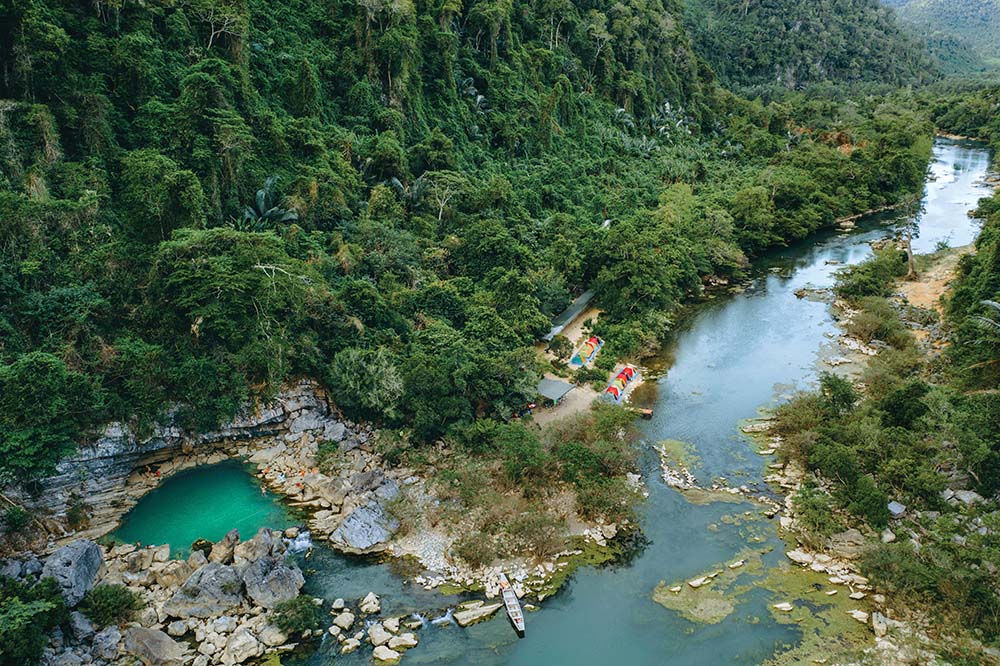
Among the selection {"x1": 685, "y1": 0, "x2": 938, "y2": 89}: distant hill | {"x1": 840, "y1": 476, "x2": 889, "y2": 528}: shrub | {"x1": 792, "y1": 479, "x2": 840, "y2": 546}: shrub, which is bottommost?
{"x1": 792, "y1": 479, "x2": 840, "y2": 546}: shrub

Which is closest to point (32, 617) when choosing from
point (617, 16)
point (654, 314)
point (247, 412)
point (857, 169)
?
point (247, 412)

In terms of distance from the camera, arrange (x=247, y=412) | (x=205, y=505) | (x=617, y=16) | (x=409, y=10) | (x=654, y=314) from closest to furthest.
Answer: (x=205, y=505) < (x=247, y=412) < (x=654, y=314) < (x=409, y=10) < (x=617, y=16)

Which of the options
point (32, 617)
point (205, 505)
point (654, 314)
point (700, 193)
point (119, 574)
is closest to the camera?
point (32, 617)

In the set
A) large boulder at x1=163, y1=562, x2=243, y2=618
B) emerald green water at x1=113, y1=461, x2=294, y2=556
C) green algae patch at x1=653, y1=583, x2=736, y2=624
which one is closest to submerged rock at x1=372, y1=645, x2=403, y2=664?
large boulder at x1=163, y1=562, x2=243, y2=618

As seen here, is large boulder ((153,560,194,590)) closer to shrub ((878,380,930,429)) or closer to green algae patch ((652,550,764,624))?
green algae patch ((652,550,764,624))

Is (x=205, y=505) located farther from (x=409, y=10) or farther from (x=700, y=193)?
(x=700, y=193)

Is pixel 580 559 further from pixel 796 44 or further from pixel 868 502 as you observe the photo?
pixel 796 44
